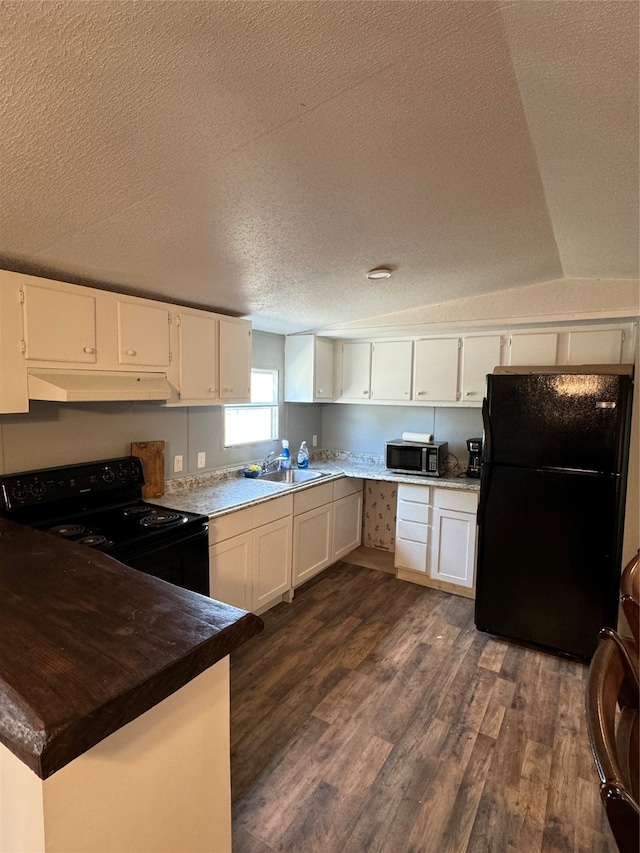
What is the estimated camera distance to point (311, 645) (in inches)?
108

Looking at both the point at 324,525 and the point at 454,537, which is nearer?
the point at 454,537

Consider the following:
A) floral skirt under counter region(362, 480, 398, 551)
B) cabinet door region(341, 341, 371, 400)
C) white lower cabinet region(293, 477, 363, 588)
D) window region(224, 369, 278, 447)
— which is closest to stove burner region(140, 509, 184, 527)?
white lower cabinet region(293, 477, 363, 588)

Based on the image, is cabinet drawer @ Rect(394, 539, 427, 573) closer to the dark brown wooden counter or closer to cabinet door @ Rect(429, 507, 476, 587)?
cabinet door @ Rect(429, 507, 476, 587)

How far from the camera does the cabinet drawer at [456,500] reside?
3254mm

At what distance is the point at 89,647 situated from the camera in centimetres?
90

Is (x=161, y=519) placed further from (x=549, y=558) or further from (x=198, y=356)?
(x=549, y=558)

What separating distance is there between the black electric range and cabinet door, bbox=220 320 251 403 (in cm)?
82

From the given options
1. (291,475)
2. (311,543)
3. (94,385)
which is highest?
(94,385)

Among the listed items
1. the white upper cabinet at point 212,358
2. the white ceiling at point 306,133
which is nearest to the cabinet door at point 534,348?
the white ceiling at point 306,133

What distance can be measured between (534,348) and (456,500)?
1.26m

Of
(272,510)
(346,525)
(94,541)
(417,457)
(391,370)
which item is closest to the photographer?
(94,541)

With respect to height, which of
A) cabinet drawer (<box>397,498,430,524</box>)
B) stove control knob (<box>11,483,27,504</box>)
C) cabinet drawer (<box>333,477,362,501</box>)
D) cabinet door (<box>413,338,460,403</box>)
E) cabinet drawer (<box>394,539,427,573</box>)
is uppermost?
cabinet door (<box>413,338,460,403</box>)

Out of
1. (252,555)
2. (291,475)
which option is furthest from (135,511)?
(291,475)

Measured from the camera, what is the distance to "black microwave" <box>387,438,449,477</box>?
11.8 feet
